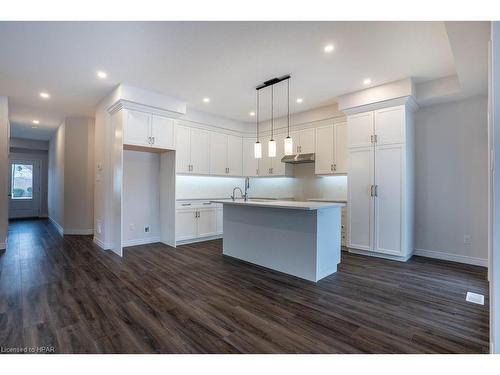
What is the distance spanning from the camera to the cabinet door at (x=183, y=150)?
5.12m

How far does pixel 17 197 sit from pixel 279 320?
1135cm

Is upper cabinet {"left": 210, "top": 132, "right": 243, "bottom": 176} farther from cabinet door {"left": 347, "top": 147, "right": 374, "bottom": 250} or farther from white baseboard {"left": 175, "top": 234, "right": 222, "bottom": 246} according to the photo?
cabinet door {"left": 347, "top": 147, "right": 374, "bottom": 250}

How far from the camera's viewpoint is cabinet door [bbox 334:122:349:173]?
4.84m

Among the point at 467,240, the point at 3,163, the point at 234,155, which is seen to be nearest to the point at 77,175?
the point at 3,163

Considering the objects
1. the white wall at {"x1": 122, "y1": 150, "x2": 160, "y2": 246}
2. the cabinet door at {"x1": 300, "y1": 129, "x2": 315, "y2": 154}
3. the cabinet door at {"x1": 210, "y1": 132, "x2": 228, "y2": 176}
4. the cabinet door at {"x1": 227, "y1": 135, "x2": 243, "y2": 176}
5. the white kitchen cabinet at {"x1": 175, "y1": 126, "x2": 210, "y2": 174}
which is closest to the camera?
the white wall at {"x1": 122, "y1": 150, "x2": 160, "y2": 246}

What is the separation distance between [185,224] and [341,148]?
3.49 m

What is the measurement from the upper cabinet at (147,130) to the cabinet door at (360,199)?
11.3 feet

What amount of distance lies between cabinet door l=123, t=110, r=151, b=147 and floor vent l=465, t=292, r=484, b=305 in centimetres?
500

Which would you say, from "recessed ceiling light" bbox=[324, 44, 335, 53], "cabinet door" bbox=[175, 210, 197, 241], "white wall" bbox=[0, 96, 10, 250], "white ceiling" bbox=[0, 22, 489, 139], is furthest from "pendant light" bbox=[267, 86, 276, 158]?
"white wall" bbox=[0, 96, 10, 250]

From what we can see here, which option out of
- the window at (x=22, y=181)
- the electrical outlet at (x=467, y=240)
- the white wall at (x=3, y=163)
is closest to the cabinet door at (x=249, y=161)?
the electrical outlet at (x=467, y=240)

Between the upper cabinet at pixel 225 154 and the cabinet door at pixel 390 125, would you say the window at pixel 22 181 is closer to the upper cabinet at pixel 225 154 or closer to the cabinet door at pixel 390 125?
A: the upper cabinet at pixel 225 154

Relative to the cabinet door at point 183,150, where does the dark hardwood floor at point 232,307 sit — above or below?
below

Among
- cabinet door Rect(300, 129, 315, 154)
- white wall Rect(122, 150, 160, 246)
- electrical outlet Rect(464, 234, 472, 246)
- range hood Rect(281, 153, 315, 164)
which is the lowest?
electrical outlet Rect(464, 234, 472, 246)
